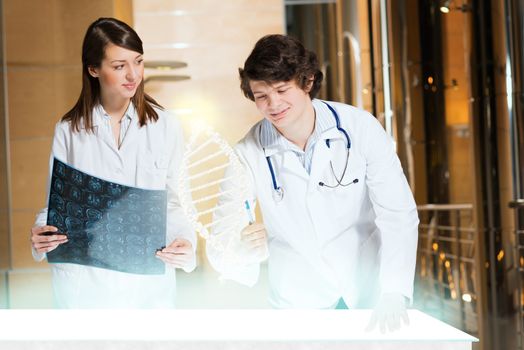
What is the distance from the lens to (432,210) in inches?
126

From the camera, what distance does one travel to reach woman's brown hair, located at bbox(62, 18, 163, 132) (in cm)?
256

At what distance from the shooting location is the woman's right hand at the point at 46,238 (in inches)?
101

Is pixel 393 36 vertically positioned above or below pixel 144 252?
above

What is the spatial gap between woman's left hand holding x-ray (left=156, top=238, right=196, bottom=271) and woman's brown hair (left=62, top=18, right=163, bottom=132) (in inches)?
16.6

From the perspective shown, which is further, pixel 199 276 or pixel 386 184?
pixel 199 276

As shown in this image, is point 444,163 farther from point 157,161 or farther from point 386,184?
point 157,161

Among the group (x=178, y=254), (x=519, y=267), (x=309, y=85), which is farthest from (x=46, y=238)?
(x=519, y=267)

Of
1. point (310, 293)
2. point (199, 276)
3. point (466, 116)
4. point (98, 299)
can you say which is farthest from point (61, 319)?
point (466, 116)

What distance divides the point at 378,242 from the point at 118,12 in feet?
3.89

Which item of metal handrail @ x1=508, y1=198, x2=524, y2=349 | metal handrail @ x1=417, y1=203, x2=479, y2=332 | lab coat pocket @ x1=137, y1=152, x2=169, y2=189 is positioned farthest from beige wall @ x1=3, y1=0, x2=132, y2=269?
metal handrail @ x1=508, y1=198, x2=524, y2=349

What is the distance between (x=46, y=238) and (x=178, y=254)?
17.9 inches

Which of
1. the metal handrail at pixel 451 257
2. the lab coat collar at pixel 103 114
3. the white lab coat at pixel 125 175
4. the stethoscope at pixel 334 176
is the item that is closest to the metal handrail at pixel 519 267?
the metal handrail at pixel 451 257

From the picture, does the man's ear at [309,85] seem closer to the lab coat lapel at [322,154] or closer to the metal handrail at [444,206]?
the lab coat lapel at [322,154]

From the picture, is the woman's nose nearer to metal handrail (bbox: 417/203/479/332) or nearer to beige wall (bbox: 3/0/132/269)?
beige wall (bbox: 3/0/132/269)
